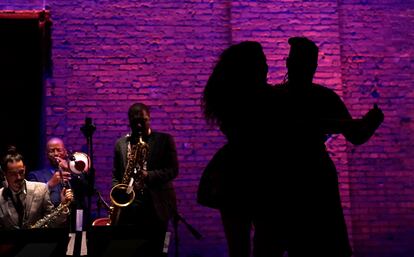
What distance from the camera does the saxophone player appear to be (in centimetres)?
596

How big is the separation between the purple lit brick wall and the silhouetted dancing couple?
4.53 metres

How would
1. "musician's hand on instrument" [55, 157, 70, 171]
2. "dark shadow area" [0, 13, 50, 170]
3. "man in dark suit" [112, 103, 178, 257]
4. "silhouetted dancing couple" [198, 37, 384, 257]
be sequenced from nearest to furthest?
1. "silhouetted dancing couple" [198, 37, 384, 257]
2. "man in dark suit" [112, 103, 178, 257]
3. "musician's hand on instrument" [55, 157, 70, 171]
4. "dark shadow area" [0, 13, 50, 170]

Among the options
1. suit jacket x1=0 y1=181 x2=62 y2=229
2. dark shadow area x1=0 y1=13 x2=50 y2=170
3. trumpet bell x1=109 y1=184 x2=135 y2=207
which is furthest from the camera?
dark shadow area x1=0 y1=13 x2=50 y2=170

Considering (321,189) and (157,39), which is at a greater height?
(157,39)

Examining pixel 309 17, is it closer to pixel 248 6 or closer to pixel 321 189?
pixel 248 6

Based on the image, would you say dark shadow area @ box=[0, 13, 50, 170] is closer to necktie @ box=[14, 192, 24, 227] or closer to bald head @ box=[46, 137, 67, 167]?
bald head @ box=[46, 137, 67, 167]

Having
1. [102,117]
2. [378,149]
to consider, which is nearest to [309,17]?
[378,149]

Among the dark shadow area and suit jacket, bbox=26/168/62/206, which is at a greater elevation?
the dark shadow area

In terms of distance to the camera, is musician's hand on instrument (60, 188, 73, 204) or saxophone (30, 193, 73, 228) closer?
saxophone (30, 193, 73, 228)

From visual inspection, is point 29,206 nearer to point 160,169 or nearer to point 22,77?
point 160,169

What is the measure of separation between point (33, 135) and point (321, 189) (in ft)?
17.5

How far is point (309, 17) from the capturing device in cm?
779

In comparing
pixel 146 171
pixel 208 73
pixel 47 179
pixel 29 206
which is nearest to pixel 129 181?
pixel 146 171

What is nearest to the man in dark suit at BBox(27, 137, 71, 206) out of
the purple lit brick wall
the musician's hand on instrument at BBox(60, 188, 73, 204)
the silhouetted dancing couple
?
the musician's hand on instrument at BBox(60, 188, 73, 204)
